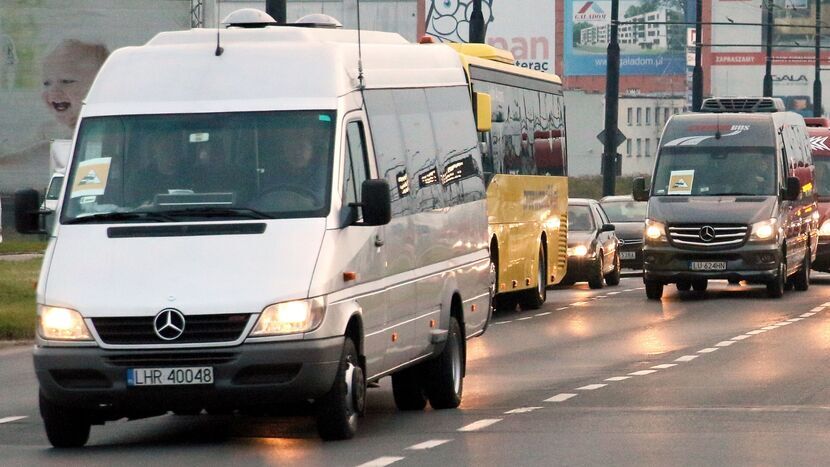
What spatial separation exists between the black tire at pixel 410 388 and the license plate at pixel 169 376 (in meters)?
3.26

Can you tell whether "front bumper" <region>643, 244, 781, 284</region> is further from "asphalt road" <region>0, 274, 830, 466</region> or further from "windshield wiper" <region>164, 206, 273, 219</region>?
"windshield wiper" <region>164, 206, 273, 219</region>

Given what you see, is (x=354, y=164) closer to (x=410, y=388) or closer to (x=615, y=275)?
(x=410, y=388)

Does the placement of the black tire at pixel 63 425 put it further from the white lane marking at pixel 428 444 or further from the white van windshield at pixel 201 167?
the white lane marking at pixel 428 444

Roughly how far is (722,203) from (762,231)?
2.37 ft

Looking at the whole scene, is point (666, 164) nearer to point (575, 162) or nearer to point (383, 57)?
point (383, 57)

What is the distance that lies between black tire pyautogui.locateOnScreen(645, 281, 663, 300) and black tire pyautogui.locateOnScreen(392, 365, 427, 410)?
54.6ft

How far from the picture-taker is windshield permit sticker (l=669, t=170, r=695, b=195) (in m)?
30.8

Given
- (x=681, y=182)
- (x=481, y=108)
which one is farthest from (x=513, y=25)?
(x=481, y=108)

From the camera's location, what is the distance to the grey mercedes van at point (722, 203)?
30.2 meters

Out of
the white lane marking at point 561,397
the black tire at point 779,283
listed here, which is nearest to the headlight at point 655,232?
the black tire at point 779,283

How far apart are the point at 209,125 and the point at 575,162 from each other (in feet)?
399

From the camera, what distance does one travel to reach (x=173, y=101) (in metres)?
12.5

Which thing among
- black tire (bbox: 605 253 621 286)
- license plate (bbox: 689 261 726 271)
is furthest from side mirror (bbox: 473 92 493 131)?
black tire (bbox: 605 253 621 286)

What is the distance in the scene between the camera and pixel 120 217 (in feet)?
39.6
